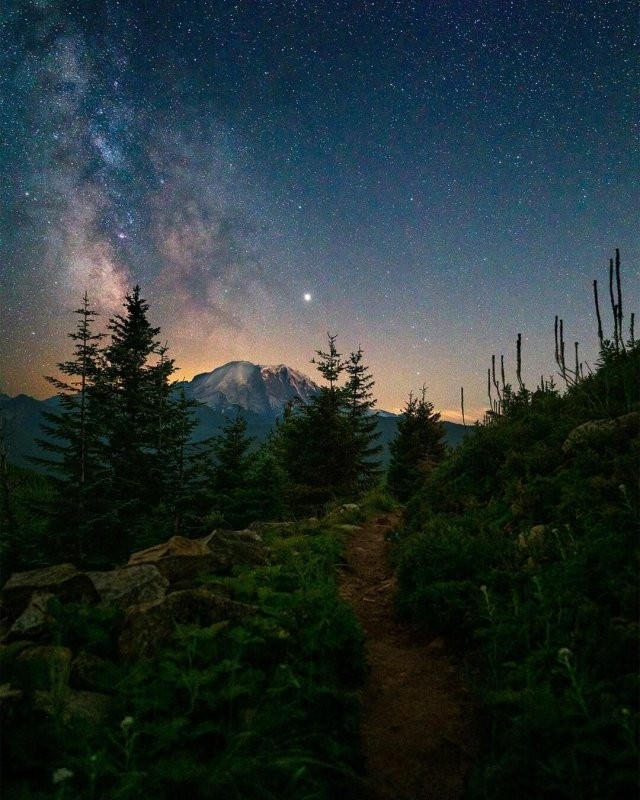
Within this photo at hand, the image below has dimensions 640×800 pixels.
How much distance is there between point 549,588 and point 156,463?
17.8 m

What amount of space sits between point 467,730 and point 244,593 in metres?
2.88

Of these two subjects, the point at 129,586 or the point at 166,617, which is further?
the point at 129,586

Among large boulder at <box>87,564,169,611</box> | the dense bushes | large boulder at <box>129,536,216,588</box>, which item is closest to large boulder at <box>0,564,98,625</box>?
large boulder at <box>87,564,169,611</box>

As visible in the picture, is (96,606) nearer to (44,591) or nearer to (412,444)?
(44,591)

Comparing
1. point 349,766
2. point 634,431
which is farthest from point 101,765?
point 634,431

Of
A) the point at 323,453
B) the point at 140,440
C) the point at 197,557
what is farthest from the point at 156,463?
the point at 197,557

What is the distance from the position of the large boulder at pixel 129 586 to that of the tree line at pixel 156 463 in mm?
9611

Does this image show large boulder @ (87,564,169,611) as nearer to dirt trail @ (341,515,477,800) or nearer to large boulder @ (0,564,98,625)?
large boulder @ (0,564,98,625)

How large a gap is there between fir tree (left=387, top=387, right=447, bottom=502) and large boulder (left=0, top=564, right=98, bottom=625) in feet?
60.9

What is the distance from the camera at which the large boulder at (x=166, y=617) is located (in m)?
3.87

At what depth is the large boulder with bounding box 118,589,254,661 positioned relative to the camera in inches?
152

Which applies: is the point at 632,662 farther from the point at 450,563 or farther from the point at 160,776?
the point at 160,776

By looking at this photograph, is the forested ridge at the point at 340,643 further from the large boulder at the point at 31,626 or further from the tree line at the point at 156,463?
the tree line at the point at 156,463

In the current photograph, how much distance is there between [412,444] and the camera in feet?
79.8
